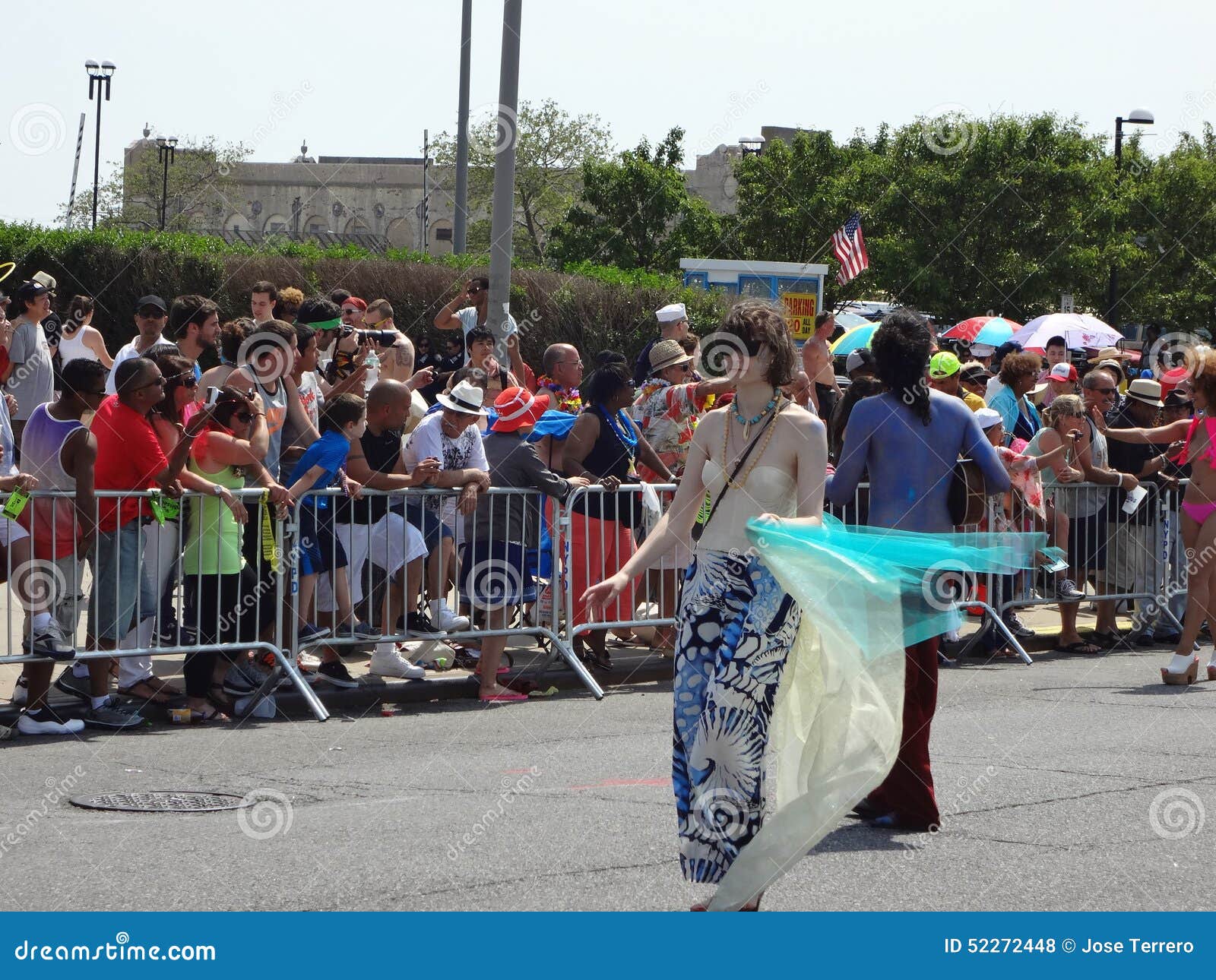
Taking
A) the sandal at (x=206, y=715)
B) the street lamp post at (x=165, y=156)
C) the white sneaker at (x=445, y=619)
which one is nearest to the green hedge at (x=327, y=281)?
the white sneaker at (x=445, y=619)

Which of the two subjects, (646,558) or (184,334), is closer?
(646,558)

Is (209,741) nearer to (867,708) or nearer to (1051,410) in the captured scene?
(867,708)

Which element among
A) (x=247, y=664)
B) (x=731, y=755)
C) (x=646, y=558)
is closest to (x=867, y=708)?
(x=731, y=755)

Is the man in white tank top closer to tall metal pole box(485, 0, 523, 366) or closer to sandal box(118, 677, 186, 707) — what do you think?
sandal box(118, 677, 186, 707)

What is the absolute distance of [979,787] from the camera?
7.13 meters

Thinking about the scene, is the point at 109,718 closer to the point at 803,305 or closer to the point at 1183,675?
the point at 1183,675

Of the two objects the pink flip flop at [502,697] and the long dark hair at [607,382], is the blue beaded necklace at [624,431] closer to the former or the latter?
the long dark hair at [607,382]

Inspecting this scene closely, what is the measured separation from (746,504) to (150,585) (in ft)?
15.5

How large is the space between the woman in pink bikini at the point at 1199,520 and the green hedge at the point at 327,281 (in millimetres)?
16340

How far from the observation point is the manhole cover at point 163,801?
667cm

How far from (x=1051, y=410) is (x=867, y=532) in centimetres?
696

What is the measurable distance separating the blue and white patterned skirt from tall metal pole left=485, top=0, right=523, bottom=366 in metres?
8.85

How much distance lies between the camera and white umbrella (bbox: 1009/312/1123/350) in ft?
88.0

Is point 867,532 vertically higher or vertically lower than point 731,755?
higher
